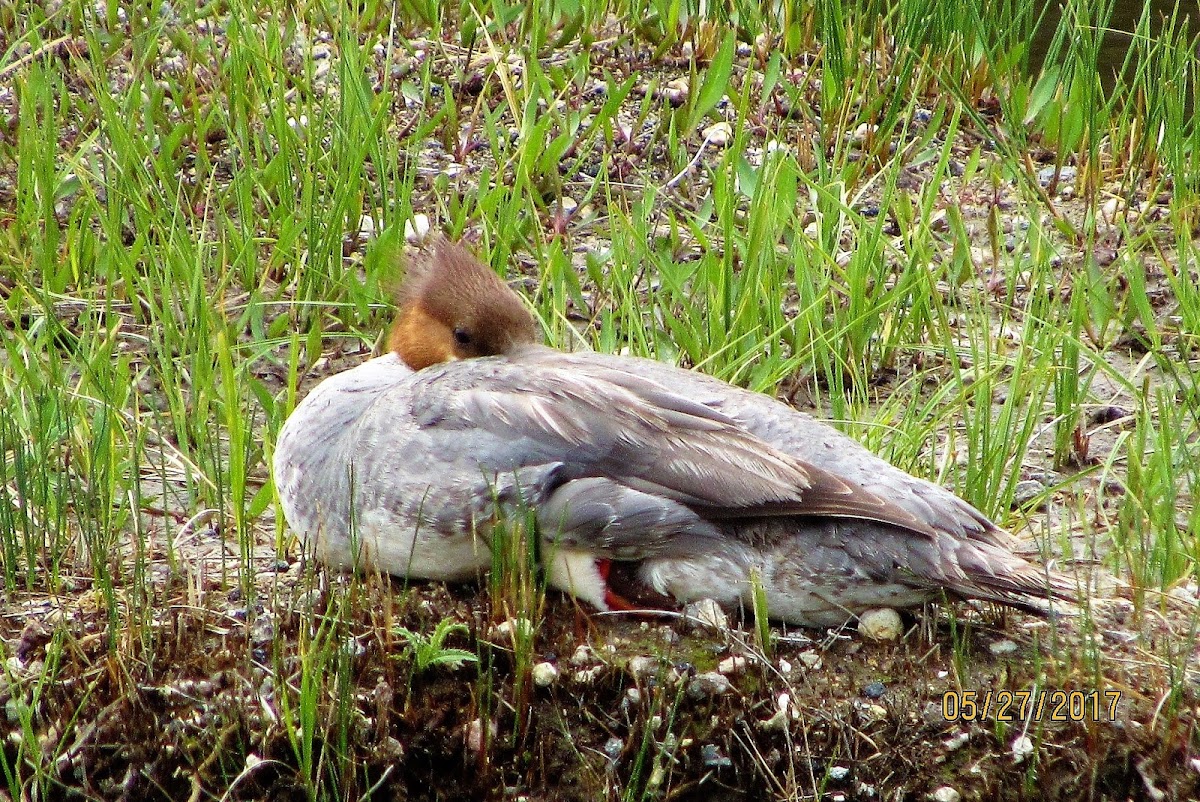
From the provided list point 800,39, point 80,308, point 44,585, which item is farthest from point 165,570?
point 800,39

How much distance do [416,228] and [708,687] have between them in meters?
2.63

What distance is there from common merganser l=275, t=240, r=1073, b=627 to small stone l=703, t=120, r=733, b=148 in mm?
2763

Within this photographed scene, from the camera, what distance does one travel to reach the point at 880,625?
144 inches

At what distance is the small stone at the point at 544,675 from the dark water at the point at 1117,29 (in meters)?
5.27

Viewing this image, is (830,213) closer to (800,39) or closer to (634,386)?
(634,386)

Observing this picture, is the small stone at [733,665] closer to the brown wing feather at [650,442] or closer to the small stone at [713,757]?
the small stone at [713,757]

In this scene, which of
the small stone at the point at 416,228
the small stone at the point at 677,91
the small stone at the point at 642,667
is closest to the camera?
the small stone at the point at 642,667

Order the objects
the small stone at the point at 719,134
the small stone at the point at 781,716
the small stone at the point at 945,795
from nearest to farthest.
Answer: the small stone at the point at 945,795 < the small stone at the point at 781,716 < the small stone at the point at 719,134

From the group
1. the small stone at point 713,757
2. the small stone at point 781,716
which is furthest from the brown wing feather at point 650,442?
the small stone at point 713,757

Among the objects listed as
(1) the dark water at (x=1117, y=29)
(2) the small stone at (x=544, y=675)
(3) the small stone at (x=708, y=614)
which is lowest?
(2) the small stone at (x=544, y=675)

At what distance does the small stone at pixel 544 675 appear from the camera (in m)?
3.56

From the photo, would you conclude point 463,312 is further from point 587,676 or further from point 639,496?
point 587,676

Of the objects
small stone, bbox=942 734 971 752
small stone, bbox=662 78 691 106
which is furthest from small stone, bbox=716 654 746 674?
small stone, bbox=662 78 691 106

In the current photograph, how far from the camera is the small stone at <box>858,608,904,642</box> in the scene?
367 centimetres
